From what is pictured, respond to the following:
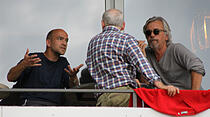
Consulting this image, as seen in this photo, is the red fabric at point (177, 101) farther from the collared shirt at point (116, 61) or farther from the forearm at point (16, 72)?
the forearm at point (16, 72)

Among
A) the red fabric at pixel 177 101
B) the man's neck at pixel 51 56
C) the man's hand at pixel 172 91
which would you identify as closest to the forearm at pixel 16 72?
the man's neck at pixel 51 56

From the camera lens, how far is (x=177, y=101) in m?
3.92

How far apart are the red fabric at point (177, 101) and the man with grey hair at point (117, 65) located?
75mm

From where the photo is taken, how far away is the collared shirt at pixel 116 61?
3.86m

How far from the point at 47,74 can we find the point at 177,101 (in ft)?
4.91

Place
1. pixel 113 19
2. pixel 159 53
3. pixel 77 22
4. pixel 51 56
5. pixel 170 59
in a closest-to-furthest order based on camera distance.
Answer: pixel 113 19, pixel 170 59, pixel 159 53, pixel 51 56, pixel 77 22

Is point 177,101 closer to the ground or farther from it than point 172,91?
closer to the ground

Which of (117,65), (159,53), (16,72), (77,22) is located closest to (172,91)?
(117,65)

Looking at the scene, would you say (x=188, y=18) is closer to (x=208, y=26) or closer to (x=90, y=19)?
(x=208, y=26)

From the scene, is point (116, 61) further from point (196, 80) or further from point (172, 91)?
point (196, 80)

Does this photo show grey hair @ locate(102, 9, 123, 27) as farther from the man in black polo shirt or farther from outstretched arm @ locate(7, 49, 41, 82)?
outstretched arm @ locate(7, 49, 41, 82)

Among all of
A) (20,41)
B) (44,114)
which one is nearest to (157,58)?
(44,114)

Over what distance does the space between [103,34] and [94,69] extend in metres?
0.36

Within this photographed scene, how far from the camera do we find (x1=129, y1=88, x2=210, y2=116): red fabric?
12.7 feet
